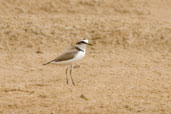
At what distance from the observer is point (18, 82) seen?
9609mm

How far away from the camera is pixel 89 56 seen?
12.5 meters

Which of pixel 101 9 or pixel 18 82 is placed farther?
pixel 101 9

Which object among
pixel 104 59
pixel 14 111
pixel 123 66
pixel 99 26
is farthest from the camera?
pixel 99 26

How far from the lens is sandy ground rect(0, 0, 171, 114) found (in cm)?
812

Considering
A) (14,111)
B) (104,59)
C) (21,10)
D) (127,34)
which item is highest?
(21,10)

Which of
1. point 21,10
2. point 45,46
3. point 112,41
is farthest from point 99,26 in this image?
point 21,10

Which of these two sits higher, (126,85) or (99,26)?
(99,26)

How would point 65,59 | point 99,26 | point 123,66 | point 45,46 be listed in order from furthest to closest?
point 99,26
point 45,46
point 123,66
point 65,59

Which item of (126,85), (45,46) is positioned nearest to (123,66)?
(126,85)

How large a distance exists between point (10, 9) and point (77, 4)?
7.61 ft

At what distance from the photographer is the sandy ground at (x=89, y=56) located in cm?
812

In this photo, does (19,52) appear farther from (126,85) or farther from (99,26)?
(126,85)

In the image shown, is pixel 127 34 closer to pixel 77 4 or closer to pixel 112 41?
pixel 112 41

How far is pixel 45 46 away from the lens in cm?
1316
